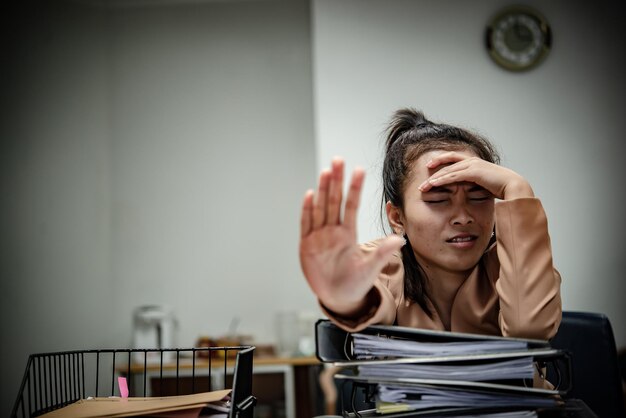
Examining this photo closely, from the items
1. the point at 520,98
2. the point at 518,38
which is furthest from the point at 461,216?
the point at 518,38

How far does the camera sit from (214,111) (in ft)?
12.5

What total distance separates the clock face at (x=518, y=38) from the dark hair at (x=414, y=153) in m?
2.20

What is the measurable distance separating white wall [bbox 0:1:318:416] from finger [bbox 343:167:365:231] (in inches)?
119

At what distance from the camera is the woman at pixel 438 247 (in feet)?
2.18

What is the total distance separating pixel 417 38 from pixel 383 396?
2747 millimetres

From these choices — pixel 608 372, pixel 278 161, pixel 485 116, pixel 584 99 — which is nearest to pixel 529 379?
pixel 608 372

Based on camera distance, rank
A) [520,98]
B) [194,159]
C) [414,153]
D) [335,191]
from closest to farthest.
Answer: [335,191]
[414,153]
[520,98]
[194,159]

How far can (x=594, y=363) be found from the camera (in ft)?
4.43

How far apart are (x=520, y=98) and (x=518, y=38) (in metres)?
0.32

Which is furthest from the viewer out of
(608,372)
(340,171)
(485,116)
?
(485,116)

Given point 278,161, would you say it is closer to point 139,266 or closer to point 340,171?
point 139,266

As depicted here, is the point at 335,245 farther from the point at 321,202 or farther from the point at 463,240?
the point at 463,240

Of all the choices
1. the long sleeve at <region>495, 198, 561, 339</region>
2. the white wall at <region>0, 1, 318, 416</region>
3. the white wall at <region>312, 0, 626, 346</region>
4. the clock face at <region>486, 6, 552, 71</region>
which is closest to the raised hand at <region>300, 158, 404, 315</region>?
the long sleeve at <region>495, 198, 561, 339</region>

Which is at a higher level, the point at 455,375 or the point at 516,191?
the point at 516,191
